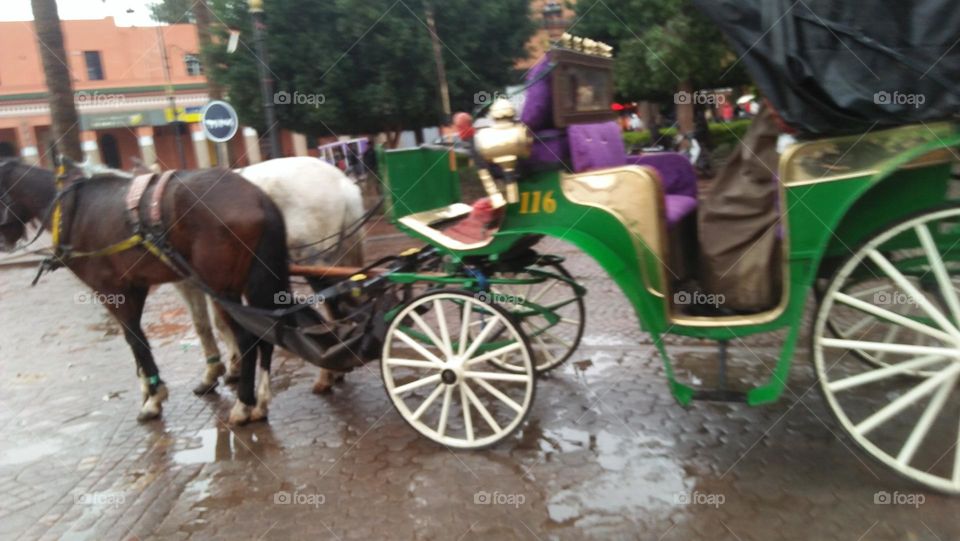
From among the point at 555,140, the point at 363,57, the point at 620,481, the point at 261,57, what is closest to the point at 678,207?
the point at 555,140

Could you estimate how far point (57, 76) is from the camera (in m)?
11.2

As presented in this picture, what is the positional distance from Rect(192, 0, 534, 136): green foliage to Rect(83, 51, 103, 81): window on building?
22241mm

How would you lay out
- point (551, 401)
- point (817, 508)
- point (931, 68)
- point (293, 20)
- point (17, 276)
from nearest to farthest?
point (931, 68)
point (817, 508)
point (551, 401)
point (17, 276)
point (293, 20)

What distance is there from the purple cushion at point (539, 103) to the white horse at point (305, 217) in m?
2.06

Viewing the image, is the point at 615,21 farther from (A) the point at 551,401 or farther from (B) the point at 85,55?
(B) the point at 85,55

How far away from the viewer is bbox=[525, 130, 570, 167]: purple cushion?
3742 mm

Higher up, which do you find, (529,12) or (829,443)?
(529,12)

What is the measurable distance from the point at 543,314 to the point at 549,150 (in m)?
1.08

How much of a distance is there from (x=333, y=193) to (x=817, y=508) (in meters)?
3.91

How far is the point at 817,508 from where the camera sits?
10.5ft

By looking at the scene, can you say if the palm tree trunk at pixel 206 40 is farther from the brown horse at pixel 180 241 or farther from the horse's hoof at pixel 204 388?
the horse's hoof at pixel 204 388

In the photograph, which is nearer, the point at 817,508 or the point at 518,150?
the point at 817,508

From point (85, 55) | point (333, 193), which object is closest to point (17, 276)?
point (333, 193)

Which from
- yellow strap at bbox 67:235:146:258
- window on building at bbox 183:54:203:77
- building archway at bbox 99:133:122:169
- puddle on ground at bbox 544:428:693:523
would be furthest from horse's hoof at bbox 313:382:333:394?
building archway at bbox 99:133:122:169
